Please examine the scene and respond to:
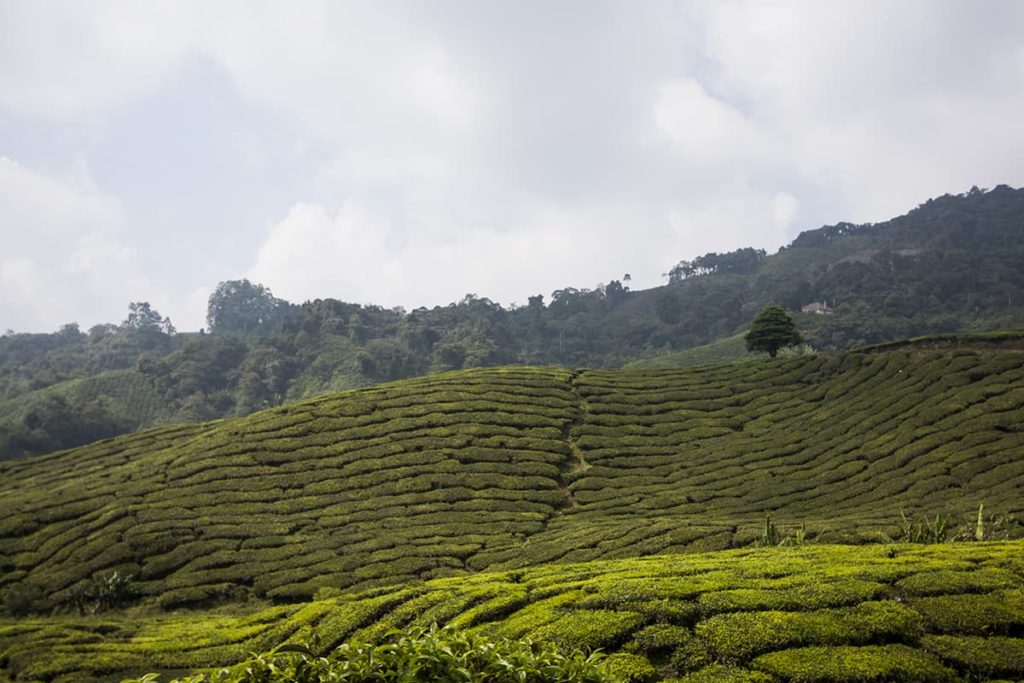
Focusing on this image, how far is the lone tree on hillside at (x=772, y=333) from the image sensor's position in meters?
52.6

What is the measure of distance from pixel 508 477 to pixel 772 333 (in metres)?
29.4

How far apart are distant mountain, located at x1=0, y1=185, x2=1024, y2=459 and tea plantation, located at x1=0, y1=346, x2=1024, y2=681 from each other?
48534 millimetres

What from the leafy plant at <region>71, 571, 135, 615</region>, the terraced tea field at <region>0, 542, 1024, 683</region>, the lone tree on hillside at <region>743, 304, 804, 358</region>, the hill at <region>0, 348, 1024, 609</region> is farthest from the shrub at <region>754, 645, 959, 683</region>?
the lone tree on hillside at <region>743, 304, 804, 358</region>

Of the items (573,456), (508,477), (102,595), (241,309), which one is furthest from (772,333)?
(241,309)

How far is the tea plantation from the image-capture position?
10578 mm

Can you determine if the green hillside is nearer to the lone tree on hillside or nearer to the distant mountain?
the distant mountain

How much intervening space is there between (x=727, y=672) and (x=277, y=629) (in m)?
10.8

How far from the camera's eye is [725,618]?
34.7ft

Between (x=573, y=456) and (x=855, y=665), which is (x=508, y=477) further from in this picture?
(x=855, y=665)

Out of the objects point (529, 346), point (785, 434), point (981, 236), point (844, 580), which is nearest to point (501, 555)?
point (844, 580)

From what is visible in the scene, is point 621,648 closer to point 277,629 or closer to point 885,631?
point 885,631

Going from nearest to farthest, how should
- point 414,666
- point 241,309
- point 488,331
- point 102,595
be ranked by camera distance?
point 414,666 → point 102,595 → point 488,331 → point 241,309

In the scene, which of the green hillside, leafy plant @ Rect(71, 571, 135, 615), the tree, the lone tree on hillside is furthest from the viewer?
the tree

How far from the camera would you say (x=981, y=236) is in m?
143
